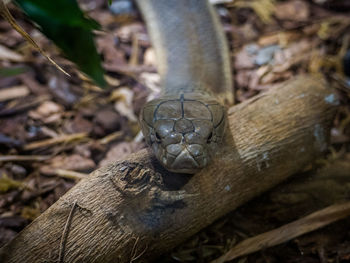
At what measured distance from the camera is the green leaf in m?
1.12

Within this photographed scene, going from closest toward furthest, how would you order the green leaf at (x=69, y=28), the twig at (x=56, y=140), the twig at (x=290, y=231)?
the green leaf at (x=69, y=28)
the twig at (x=290, y=231)
the twig at (x=56, y=140)

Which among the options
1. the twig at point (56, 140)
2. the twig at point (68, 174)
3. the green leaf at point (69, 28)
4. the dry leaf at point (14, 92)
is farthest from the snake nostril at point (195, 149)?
the dry leaf at point (14, 92)

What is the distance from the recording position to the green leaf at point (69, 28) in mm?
1123

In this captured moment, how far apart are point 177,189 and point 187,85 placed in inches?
45.6

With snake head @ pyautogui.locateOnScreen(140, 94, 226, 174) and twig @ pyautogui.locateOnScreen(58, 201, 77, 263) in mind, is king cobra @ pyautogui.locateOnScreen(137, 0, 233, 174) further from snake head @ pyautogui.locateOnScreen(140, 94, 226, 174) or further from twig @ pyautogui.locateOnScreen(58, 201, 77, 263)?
twig @ pyautogui.locateOnScreen(58, 201, 77, 263)

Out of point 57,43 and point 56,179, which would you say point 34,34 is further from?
point 57,43

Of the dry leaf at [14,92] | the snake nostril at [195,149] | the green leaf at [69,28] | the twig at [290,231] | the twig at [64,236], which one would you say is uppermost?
the green leaf at [69,28]

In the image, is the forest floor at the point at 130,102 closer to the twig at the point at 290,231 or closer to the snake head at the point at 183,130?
the twig at the point at 290,231

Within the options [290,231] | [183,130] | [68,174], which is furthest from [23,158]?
[290,231]

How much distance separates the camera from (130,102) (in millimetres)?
3045

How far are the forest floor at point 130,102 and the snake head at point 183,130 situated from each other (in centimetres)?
30

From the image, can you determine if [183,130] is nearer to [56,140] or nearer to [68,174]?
[68,174]

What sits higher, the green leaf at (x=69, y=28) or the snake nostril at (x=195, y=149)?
the green leaf at (x=69, y=28)

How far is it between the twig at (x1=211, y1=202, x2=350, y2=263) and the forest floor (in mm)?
44
